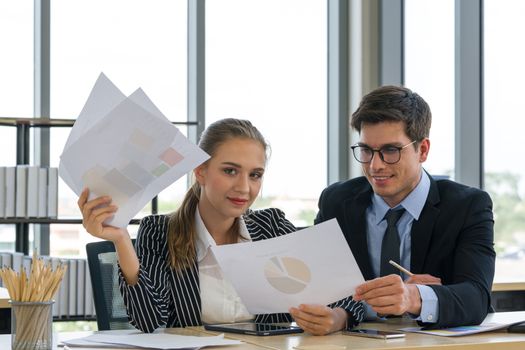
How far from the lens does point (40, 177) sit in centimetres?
448

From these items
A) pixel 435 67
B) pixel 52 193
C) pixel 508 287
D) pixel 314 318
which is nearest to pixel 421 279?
pixel 314 318

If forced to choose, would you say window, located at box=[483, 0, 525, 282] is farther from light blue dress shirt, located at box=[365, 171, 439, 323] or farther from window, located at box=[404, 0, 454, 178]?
light blue dress shirt, located at box=[365, 171, 439, 323]

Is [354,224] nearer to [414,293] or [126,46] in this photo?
[414,293]

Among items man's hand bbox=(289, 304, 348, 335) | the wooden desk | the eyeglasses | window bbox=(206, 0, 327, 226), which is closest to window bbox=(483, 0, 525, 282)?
the wooden desk

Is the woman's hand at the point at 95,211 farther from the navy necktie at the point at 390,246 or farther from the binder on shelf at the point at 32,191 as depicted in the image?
the binder on shelf at the point at 32,191

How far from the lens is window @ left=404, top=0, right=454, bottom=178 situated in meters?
5.02

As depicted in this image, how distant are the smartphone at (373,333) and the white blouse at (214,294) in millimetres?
362

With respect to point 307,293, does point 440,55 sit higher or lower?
higher

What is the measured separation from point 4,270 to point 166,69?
10.7ft

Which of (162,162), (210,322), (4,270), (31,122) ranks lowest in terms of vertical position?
(210,322)

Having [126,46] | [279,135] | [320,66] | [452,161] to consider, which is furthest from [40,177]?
[452,161]

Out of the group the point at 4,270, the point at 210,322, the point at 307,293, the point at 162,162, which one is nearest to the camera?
the point at 4,270

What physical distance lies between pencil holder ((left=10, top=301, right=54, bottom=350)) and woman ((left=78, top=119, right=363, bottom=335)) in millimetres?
430

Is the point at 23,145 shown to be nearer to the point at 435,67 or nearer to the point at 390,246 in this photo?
the point at 435,67
